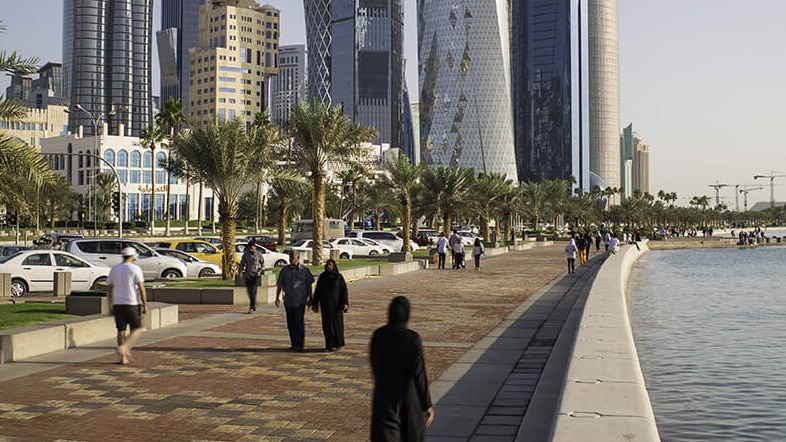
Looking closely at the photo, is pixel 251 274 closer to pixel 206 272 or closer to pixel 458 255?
pixel 206 272

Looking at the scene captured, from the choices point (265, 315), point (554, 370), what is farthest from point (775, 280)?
point (554, 370)

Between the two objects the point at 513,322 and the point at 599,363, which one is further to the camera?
the point at 513,322

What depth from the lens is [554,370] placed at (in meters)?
11.3

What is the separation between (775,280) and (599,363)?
123 ft

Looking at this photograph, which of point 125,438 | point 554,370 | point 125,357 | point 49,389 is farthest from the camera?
point 125,357

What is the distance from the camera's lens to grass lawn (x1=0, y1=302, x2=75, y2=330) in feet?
47.7

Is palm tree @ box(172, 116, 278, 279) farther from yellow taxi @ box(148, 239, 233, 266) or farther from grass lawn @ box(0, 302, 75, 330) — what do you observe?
grass lawn @ box(0, 302, 75, 330)

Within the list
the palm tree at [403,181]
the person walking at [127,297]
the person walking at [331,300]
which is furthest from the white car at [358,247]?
the person walking at [127,297]

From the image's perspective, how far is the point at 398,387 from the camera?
230 inches

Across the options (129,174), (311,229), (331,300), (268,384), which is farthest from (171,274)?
(129,174)

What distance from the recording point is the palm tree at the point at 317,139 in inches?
1367

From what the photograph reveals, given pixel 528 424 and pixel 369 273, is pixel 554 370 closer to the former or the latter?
pixel 528 424

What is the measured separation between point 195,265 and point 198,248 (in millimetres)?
3943

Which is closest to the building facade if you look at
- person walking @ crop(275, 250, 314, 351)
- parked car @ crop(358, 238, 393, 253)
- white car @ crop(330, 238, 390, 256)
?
parked car @ crop(358, 238, 393, 253)
